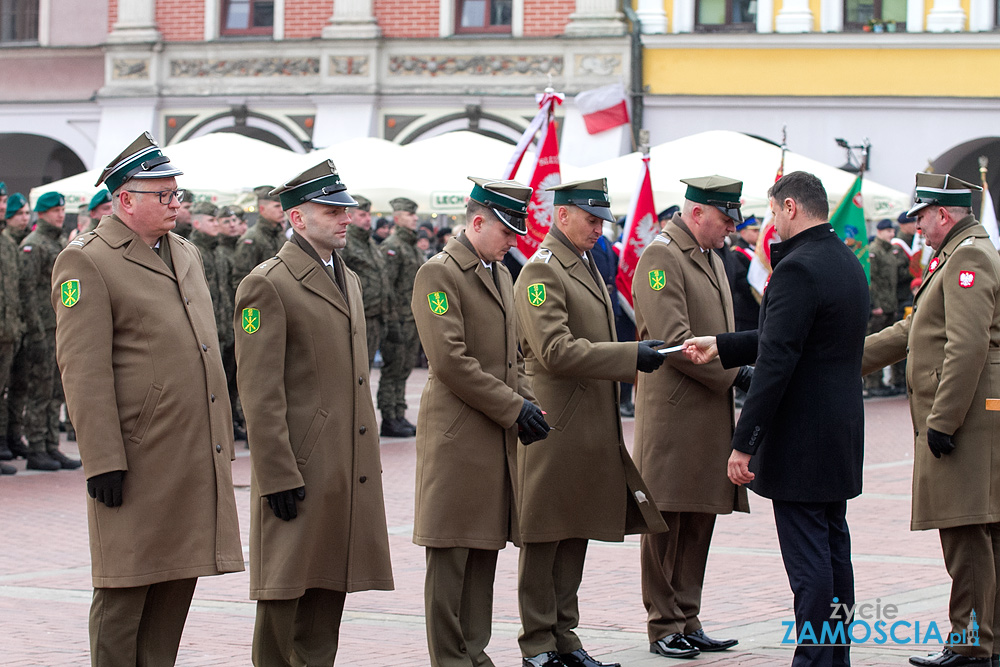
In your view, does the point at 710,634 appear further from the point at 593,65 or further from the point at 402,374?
the point at 593,65

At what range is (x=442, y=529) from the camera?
568 cm

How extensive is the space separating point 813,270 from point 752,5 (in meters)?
19.1

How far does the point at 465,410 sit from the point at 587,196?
1.17m

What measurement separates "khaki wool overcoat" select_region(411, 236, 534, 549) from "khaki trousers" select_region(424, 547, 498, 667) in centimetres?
9

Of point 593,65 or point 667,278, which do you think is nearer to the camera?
point 667,278

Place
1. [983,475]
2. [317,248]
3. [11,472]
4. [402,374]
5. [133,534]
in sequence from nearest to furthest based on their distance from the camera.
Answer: [133,534]
[317,248]
[983,475]
[11,472]
[402,374]

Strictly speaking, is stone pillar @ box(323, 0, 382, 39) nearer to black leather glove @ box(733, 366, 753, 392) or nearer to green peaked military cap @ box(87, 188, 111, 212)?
green peaked military cap @ box(87, 188, 111, 212)

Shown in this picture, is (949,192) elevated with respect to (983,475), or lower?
elevated

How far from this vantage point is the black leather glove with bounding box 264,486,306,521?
5.14m

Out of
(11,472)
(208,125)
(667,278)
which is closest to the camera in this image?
(667,278)

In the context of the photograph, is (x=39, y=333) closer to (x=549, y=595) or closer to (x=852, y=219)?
(x=549, y=595)

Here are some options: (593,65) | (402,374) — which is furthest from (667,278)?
(593,65)

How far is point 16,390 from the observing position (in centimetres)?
1196

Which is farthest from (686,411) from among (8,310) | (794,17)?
(794,17)
